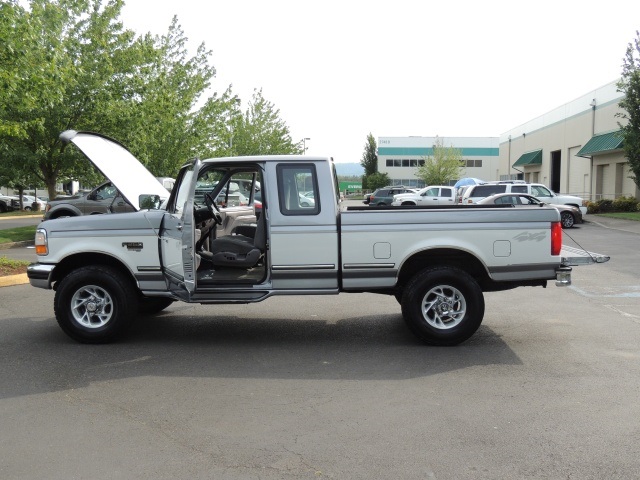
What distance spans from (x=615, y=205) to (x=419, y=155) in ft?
195

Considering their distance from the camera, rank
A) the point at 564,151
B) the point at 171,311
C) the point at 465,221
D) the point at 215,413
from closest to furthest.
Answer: the point at 215,413 → the point at 465,221 → the point at 171,311 → the point at 564,151

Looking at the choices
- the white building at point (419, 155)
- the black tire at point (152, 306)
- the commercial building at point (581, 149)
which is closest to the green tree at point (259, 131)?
the commercial building at point (581, 149)

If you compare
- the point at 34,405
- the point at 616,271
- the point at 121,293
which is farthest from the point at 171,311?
the point at 616,271

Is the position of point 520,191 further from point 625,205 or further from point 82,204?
point 82,204

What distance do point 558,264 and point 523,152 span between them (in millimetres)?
55282

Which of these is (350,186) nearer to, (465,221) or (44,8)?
(44,8)

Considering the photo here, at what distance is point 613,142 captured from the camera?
3453 cm

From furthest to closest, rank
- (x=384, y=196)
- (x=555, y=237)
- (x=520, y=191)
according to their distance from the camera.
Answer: (x=384, y=196), (x=520, y=191), (x=555, y=237)

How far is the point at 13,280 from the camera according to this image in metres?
11.3

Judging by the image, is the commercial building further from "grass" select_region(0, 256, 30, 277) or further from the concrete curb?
"grass" select_region(0, 256, 30, 277)

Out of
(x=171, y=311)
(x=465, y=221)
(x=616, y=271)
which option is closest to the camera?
(x=465, y=221)

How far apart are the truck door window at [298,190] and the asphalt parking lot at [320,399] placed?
1.55 metres

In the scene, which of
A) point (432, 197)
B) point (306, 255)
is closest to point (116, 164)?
point (306, 255)

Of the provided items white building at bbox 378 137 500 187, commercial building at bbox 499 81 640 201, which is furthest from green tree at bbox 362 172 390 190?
commercial building at bbox 499 81 640 201
